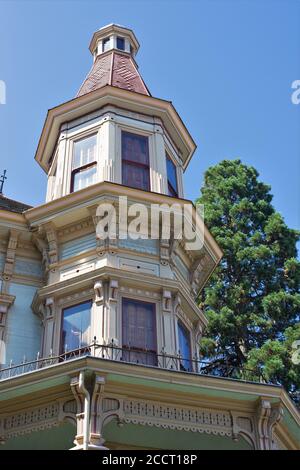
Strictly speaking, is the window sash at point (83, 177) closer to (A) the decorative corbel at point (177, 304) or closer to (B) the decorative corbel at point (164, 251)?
(B) the decorative corbel at point (164, 251)

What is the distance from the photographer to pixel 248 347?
24.0m

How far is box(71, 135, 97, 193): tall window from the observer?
17219 mm

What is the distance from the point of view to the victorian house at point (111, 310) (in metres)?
12.3

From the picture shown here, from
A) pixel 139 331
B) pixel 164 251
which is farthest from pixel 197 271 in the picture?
pixel 139 331

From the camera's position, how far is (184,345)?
50.6 ft

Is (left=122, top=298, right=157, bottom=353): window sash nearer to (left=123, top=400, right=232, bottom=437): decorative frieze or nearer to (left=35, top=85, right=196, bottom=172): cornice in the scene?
(left=123, top=400, right=232, bottom=437): decorative frieze

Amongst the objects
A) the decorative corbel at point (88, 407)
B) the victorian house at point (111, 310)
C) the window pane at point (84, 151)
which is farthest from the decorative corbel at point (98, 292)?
the window pane at point (84, 151)

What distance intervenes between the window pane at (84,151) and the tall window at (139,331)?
184 inches

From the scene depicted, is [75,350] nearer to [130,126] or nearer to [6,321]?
[6,321]

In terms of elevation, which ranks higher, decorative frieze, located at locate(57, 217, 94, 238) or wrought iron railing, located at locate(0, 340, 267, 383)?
decorative frieze, located at locate(57, 217, 94, 238)

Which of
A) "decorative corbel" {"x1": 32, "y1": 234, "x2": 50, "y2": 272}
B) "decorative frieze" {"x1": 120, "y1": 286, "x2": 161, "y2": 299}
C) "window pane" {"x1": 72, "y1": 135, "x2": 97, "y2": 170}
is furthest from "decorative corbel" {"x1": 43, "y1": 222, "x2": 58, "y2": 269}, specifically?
"window pane" {"x1": 72, "y1": 135, "x2": 97, "y2": 170}

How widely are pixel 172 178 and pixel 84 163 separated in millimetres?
2627

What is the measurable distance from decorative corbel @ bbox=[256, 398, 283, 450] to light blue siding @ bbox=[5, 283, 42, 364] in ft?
17.0

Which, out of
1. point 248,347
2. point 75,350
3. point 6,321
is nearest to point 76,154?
point 6,321
